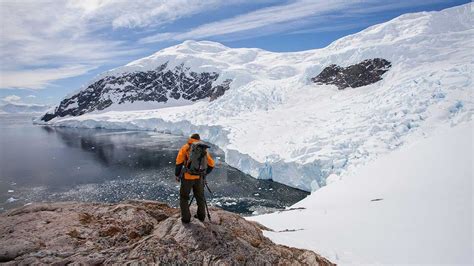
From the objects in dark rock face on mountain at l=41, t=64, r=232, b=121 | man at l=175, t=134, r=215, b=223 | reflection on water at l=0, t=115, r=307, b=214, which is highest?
dark rock face on mountain at l=41, t=64, r=232, b=121

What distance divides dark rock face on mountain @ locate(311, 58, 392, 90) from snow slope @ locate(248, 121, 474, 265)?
25860 millimetres

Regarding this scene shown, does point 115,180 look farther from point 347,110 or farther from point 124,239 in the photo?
point 124,239

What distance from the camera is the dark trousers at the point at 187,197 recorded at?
16.0 ft

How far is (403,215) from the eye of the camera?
8.91 m

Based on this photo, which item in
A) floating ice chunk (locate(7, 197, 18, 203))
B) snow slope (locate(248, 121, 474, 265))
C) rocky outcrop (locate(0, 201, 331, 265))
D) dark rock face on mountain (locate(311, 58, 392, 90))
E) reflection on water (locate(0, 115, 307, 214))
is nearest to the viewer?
rocky outcrop (locate(0, 201, 331, 265))

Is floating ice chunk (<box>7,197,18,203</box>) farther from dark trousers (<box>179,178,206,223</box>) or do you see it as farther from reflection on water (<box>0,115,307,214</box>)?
dark trousers (<box>179,178,206,223</box>)

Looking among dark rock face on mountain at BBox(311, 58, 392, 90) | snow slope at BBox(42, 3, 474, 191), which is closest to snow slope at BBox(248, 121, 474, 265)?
snow slope at BBox(42, 3, 474, 191)

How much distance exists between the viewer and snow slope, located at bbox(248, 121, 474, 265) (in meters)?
6.79

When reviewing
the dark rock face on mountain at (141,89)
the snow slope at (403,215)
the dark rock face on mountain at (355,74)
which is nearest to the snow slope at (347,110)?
the dark rock face on mountain at (355,74)

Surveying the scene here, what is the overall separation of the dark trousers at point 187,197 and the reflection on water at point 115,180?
15914 mm

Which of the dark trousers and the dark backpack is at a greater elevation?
the dark backpack

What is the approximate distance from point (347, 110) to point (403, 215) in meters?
23.6

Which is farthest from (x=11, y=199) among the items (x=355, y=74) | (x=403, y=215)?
(x=355, y=74)

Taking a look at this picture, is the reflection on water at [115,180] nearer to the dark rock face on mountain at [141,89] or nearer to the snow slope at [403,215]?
the snow slope at [403,215]
